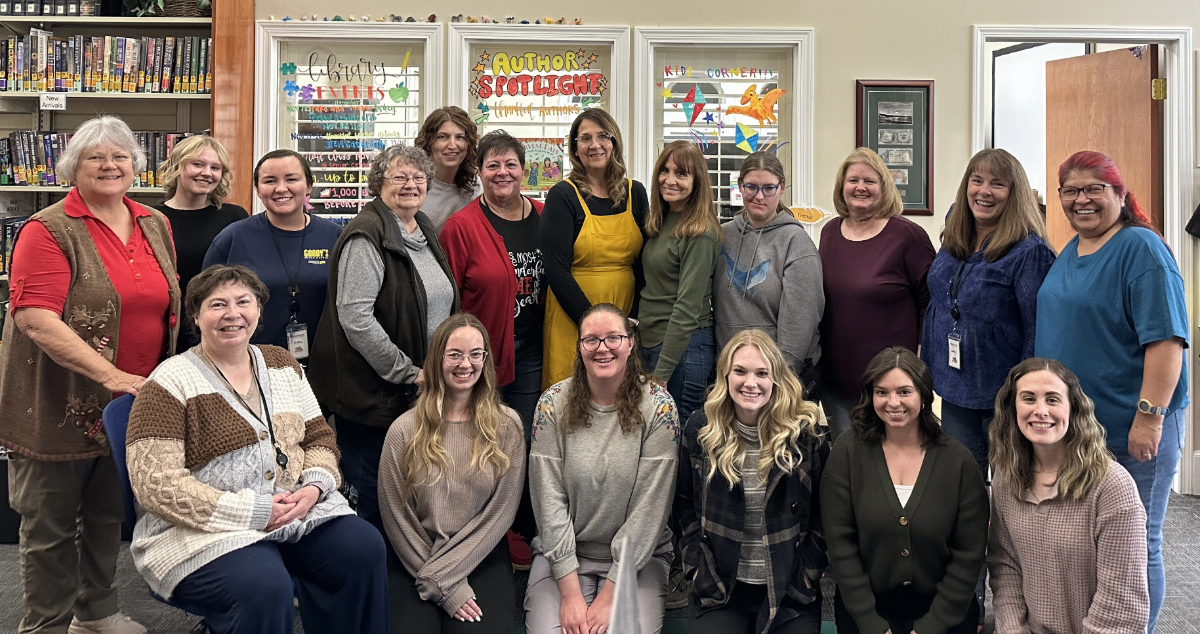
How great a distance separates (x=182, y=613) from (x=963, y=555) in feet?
7.73

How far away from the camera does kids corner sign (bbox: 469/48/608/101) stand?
428cm

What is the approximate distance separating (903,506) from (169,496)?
68.6 inches

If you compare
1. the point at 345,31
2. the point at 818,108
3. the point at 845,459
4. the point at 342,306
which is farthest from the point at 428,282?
the point at 818,108

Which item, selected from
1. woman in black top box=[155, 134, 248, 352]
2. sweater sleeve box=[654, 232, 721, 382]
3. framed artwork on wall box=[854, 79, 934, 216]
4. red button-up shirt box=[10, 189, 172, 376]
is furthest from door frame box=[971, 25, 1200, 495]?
red button-up shirt box=[10, 189, 172, 376]

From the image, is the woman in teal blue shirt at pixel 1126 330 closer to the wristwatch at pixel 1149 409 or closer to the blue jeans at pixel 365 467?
the wristwatch at pixel 1149 409

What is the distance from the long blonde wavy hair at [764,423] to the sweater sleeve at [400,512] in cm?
77

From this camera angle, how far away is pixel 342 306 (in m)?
2.50

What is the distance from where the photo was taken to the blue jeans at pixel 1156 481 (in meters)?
2.24

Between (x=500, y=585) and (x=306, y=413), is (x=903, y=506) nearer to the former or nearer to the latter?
(x=500, y=585)

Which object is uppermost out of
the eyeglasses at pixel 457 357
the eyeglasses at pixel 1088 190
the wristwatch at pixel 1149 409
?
the eyeglasses at pixel 1088 190

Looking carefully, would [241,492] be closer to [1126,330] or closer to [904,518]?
[904,518]

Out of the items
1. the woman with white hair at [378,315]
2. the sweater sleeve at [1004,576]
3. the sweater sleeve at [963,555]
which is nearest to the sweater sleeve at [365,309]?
the woman with white hair at [378,315]

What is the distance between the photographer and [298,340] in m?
2.65

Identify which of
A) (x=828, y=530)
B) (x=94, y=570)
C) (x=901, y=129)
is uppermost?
(x=901, y=129)
